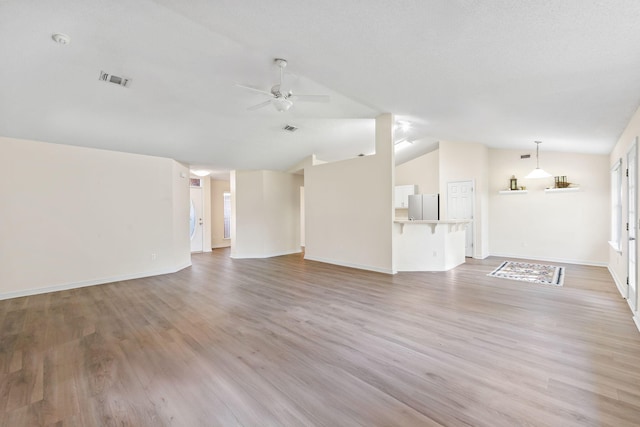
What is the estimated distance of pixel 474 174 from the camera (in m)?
7.15

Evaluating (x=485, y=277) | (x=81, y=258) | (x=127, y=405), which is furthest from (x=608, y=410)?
(x=81, y=258)

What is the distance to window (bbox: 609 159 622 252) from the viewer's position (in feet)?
15.8

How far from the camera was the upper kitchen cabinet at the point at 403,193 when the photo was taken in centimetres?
845

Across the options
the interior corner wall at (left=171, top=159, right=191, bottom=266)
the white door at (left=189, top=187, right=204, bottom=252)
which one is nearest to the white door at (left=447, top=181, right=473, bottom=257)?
the interior corner wall at (left=171, top=159, right=191, bottom=266)

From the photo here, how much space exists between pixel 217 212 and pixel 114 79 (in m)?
6.91

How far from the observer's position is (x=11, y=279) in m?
4.20

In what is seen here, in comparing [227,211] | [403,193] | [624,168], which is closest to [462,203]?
[403,193]

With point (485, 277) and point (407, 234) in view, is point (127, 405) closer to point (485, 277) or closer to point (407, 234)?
point (407, 234)

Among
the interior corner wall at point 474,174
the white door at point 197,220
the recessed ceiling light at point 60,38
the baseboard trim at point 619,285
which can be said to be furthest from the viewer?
the white door at point 197,220

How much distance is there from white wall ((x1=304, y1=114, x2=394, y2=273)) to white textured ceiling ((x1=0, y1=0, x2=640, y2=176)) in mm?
1060

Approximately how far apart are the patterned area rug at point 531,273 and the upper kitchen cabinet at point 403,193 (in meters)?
3.10

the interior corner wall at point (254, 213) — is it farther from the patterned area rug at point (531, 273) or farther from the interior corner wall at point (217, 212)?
the patterned area rug at point (531, 273)

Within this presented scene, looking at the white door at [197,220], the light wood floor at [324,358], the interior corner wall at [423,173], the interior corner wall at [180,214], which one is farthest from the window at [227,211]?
the interior corner wall at [423,173]

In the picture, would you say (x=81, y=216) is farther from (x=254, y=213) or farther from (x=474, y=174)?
(x=474, y=174)
